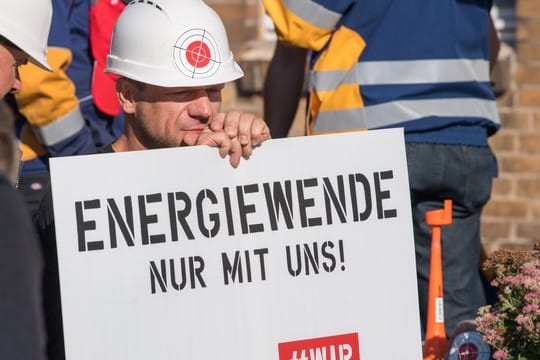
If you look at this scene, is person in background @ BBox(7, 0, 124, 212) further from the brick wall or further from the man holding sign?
the brick wall

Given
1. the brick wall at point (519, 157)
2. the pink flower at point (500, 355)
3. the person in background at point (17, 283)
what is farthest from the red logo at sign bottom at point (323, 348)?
the brick wall at point (519, 157)

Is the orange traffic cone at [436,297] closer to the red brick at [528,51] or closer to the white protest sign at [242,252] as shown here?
the white protest sign at [242,252]

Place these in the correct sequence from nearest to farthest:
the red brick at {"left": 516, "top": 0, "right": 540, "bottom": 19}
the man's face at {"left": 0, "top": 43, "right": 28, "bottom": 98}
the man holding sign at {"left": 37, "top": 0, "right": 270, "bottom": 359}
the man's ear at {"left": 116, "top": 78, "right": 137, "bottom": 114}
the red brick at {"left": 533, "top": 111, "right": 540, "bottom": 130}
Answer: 1. the man's face at {"left": 0, "top": 43, "right": 28, "bottom": 98}
2. the man holding sign at {"left": 37, "top": 0, "right": 270, "bottom": 359}
3. the man's ear at {"left": 116, "top": 78, "right": 137, "bottom": 114}
4. the red brick at {"left": 516, "top": 0, "right": 540, "bottom": 19}
5. the red brick at {"left": 533, "top": 111, "right": 540, "bottom": 130}

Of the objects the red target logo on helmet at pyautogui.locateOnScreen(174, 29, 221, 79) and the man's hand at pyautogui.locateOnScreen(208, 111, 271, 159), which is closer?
the man's hand at pyautogui.locateOnScreen(208, 111, 271, 159)

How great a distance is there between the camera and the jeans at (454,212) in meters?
4.59

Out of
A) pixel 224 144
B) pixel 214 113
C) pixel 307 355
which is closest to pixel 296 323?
pixel 307 355

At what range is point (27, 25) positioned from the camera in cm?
323

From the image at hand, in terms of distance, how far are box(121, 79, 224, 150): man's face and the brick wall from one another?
3.91 metres

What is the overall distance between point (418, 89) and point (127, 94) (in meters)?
1.20

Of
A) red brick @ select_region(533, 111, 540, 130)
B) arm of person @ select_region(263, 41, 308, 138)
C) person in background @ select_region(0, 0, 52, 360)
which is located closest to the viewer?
person in background @ select_region(0, 0, 52, 360)

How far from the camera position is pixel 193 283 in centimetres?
315

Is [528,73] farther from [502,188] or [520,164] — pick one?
[502,188]

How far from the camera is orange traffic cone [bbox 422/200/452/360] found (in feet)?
12.3

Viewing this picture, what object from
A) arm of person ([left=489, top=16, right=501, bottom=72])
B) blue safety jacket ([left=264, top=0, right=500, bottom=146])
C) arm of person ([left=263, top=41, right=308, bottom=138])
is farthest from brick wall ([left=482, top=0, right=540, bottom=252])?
blue safety jacket ([left=264, top=0, right=500, bottom=146])
